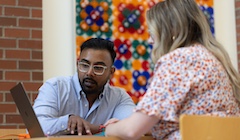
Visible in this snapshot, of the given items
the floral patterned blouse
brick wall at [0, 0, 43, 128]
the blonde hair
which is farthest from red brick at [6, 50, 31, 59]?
the floral patterned blouse

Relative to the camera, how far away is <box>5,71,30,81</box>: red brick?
11.1ft

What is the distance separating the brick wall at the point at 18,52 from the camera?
3.36 meters

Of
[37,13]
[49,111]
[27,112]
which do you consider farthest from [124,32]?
[27,112]

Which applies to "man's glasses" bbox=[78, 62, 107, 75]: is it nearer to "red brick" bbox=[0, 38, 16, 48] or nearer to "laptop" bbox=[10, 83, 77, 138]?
"laptop" bbox=[10, 83, 77, 138]

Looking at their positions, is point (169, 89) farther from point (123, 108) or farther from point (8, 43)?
point (8, 43)

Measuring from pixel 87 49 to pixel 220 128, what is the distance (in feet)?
4.35

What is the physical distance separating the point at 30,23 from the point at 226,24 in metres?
1.64

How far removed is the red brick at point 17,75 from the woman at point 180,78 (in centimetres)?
167

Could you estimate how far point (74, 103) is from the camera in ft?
8.68

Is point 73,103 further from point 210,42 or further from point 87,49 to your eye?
point 210,42

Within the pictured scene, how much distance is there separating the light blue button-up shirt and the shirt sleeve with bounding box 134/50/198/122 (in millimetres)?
955

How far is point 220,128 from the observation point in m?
1.53

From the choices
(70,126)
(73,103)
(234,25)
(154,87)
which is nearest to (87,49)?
(73,103)

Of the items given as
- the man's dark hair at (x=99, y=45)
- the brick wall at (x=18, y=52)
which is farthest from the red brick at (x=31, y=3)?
the man's dark hair at (x=99, y=45)
